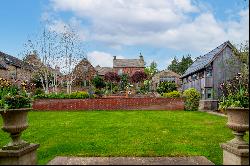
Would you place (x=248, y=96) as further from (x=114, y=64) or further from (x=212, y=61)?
(x=114, y=64)

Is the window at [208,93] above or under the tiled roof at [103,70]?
under

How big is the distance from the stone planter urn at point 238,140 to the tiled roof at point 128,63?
246 ft

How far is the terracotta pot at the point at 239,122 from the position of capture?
6973mm

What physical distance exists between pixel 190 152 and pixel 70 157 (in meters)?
3.48

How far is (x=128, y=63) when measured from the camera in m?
82.8

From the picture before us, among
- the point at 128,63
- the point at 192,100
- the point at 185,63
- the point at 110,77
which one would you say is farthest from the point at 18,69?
the point at 185,63

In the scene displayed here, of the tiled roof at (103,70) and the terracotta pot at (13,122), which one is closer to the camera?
the terracotta pot at (13,122)

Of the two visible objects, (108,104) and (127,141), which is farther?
(108,104)

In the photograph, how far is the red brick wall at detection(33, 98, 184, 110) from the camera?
98.8ft

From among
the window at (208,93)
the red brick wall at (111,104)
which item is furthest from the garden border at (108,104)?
the window at (208,93)

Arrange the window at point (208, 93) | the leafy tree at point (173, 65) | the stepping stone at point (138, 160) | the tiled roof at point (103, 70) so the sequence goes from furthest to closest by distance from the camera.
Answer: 1. the leafy tree at point (173, 65)
2. the tiled roof at point (103, 70)
3. the window at point (208, 93)
4. the stepping stone at point (138, 160)

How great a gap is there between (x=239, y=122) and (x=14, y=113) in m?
4.89

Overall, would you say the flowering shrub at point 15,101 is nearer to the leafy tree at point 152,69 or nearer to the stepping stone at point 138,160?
the stepping stone at point 138,160

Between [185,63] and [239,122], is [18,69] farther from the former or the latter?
[185,63]
